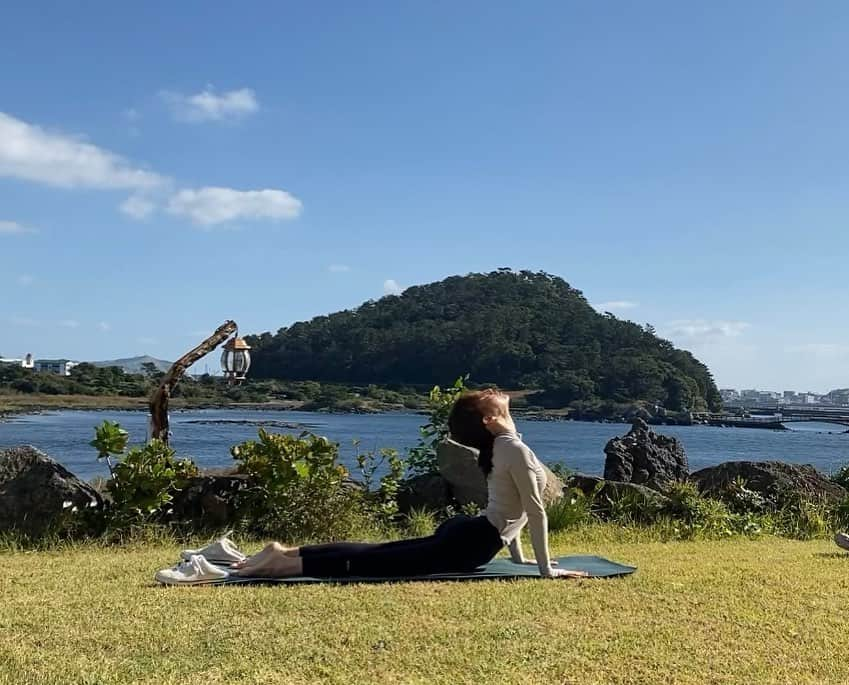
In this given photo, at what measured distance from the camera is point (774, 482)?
33.1 ft

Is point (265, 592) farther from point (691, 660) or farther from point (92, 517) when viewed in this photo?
point (92, 517)

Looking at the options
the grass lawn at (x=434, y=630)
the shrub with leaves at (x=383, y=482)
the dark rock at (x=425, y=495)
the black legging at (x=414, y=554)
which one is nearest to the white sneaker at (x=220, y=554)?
the grass lawn at (x=434, y=630)

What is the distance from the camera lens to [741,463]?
33.9ft

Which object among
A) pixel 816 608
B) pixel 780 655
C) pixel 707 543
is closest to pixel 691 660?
pixel 780 655

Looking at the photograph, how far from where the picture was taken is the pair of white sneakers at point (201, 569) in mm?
5449

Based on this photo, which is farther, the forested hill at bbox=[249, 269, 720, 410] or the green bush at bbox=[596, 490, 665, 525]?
the forested hill at bbox=[249, 269, 720, 410]

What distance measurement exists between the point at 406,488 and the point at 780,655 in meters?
5.53

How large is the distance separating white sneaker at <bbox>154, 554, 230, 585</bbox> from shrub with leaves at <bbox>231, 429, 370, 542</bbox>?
2.37m

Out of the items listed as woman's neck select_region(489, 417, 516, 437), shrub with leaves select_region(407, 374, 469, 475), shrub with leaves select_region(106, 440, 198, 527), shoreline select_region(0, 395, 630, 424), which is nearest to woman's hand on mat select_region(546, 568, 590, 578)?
woman's neck select_region(489, 417, 516, 437)

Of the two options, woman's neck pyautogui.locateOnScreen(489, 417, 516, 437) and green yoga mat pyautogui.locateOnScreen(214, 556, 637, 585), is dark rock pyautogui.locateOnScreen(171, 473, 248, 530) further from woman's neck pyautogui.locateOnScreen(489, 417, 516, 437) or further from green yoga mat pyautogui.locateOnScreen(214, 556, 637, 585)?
woman's neck pyautogui.locateOnScreen(489, 417, 516, 437)

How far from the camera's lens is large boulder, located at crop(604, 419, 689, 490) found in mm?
11594

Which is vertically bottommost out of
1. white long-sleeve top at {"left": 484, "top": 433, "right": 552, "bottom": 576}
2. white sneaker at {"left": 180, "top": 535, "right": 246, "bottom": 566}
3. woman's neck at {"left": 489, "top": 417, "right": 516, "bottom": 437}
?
white sneaker at {"left": 180, "top": 535, "right": 246, "bottom": 566}

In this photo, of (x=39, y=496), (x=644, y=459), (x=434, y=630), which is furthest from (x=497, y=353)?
(x=434, y=630)

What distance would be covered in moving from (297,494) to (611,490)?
11.7ft
